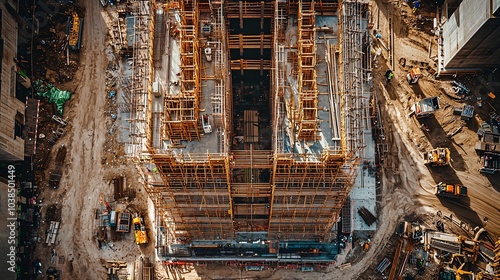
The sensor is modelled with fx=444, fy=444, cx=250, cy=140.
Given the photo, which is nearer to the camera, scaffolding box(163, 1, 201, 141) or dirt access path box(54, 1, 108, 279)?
scaffolding box(163, 1, 201, 141)

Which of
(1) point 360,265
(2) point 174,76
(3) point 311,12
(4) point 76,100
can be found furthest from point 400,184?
(4) point 76,100

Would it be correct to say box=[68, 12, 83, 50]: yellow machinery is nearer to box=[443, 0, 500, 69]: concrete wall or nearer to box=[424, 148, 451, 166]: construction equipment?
box=[424, 148, 451, 166]: construction equipment

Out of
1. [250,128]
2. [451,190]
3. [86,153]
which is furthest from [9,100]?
[451,190]

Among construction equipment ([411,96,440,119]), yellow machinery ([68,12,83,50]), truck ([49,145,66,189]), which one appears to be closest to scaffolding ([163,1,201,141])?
truck ([49,145,66,189])

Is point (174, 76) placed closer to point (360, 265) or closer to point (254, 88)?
point (254, 88)

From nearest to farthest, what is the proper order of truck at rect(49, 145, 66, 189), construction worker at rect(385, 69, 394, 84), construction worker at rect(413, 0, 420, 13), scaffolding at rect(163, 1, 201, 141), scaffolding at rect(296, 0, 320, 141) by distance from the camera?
scaffolding at rect(163, 1, 201, 141) < scaffolding at rect(296, 0, 320, 141) < truck at rect(49, 145, 66, 189) < construction worker at rect(385, 69, 394, 84) < construction worker at rect(413, 0, 420, 13)

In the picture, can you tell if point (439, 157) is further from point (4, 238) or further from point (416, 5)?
point (4, 238)

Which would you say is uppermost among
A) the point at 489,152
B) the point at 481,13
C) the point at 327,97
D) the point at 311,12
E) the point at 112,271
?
the point at 481,13
